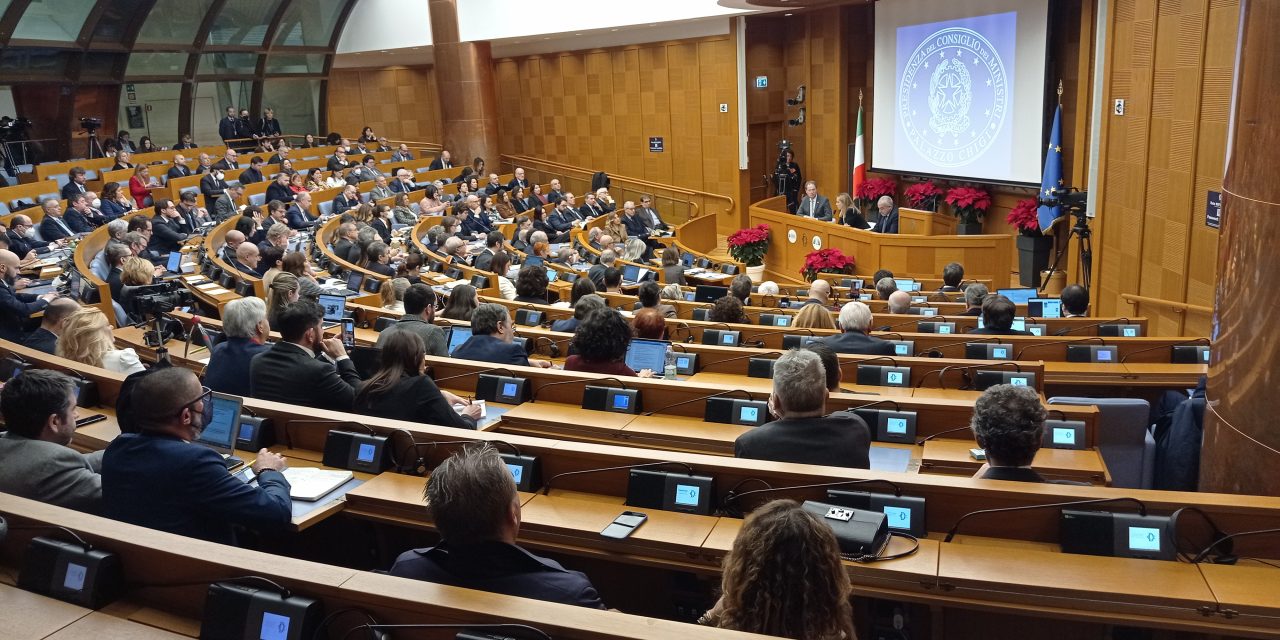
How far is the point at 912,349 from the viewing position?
565cm

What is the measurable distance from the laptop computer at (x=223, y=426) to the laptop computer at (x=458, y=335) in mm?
1976

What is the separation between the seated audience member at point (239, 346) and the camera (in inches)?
174

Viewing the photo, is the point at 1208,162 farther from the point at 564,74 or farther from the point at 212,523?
the point at 564,74

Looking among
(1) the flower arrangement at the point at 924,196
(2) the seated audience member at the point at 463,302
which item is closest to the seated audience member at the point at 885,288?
(2) the seated audience member at the point at 463,302

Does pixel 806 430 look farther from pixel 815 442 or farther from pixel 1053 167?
pixel 1053 167

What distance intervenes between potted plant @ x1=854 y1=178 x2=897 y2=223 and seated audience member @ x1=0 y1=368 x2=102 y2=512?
1229 centimetres

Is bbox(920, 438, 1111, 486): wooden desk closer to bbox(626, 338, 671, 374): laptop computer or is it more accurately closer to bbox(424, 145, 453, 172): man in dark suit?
bbox(626, 338, 671, 374): laptop computer

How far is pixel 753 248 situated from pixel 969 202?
2.97m

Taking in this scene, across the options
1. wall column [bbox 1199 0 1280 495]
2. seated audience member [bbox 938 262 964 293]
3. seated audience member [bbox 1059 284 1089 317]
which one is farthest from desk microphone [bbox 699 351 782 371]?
seated audience member [bbox 938 262 964 293]

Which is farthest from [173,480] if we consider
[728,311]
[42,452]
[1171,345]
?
[1171,345]

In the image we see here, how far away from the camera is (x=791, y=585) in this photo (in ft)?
6.23

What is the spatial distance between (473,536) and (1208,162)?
7.44 meters

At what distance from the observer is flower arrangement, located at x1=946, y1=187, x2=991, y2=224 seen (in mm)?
12453

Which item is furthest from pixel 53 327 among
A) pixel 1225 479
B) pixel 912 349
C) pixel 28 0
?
pixel 28 0
